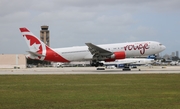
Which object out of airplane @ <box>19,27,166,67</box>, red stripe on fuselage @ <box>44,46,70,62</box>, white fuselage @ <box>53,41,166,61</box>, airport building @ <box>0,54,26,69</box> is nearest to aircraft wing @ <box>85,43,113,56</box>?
airplane @ <box>19,27,166,67</box>

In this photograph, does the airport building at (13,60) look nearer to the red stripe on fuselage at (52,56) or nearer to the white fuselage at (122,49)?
the red stripe on fuselage at (52,56)

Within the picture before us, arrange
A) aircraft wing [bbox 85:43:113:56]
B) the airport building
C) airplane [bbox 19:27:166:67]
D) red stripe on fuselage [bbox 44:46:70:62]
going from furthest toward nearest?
the airport building → red stripe on fuselage [bbox 44:46:70:62] → airplane [bbox 19:27:166:67] → aircraft wing [bbox 85:43:113:56]

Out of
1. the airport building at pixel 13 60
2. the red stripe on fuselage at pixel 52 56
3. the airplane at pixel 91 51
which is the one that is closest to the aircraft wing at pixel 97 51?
the airplane at pixel 91 51

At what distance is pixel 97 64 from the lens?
59875 millimetres

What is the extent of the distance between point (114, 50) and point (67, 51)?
27.2 ft

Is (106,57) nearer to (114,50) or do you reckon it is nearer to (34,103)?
(114,50)

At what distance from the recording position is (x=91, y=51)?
191ft

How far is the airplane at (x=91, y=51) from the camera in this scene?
5775 centimetres

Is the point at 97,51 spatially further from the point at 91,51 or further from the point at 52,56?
the point at 52,56

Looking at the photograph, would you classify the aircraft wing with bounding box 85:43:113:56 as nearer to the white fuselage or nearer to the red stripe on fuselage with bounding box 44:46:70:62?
the white fuselage

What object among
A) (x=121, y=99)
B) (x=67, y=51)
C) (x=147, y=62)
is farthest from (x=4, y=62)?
(x=121, y=99)

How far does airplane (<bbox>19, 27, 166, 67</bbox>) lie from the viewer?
2274 inches

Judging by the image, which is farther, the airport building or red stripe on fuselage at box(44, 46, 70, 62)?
the airport building

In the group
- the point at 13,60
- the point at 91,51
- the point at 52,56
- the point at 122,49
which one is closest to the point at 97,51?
the point at 91,51
